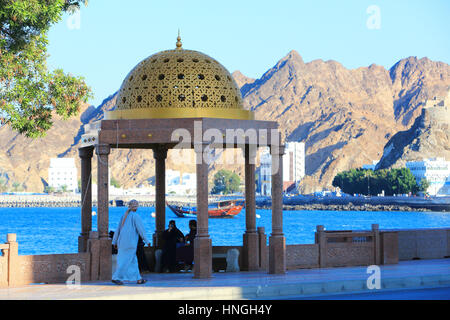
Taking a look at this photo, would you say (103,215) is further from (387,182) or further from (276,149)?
(387,182)

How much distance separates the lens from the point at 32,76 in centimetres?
1939

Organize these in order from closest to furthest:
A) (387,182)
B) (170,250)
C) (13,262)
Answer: (13,262)
(170,250)
(387,182)

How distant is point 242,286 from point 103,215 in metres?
3.87

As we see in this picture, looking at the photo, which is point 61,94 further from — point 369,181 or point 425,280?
point 369,181

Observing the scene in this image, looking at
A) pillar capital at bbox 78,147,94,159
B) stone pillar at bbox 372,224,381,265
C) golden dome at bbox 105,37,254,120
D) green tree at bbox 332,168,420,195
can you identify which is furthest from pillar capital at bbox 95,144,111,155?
green tree at bbox 332,168,420,195

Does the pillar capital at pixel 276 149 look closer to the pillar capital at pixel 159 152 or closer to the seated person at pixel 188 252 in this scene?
the seated person at pixel 188 252

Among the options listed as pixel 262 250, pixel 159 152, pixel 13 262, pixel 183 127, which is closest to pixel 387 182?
pixel 159 152

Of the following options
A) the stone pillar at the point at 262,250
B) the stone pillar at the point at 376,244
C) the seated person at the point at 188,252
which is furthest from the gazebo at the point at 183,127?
the stone pillar at the point at 376,244

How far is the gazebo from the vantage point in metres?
16.6

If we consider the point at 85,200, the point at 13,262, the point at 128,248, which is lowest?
the point at 13,262

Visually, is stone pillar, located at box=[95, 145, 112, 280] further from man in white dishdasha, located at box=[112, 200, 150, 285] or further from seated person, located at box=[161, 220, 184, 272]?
seated person, located at box=[161, 220, 184, 272]

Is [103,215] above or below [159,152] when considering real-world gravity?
below

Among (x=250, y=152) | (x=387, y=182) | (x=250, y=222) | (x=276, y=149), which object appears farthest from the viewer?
(x=387, y=182)
